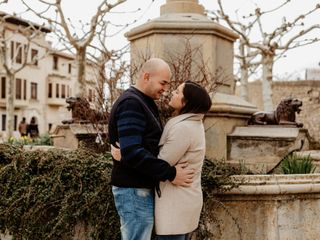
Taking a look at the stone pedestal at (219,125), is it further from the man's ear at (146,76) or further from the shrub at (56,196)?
the man's ear at (146,76)

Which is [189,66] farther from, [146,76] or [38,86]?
[38,86]

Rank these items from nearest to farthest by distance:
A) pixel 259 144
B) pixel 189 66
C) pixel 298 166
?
1. pixel 298 166
2. pixel 189 66
3. pixel 259 144

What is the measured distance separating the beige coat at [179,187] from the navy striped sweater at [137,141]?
0.31 feet

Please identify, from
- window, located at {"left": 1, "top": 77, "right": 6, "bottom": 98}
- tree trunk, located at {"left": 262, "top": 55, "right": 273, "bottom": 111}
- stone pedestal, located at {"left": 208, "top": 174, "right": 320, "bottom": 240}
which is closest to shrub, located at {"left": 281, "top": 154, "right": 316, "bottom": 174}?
stone pedestal, located at {"left": 208, "top": 174, "right": 320, "bottom": 240}

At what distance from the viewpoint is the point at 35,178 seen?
454 cm

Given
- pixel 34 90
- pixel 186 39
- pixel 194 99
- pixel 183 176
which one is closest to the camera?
pixel 183 176

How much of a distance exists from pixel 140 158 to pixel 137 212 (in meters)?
0.40

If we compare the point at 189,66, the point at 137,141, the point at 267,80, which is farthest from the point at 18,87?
the point at 137,141

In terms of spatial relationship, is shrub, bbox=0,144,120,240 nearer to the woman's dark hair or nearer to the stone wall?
the woman's dark hair

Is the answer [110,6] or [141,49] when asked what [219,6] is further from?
[141,49]

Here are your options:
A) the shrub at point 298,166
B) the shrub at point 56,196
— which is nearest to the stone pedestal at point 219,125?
the shrub at point 298,166

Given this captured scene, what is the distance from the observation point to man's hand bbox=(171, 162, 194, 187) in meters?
3.30

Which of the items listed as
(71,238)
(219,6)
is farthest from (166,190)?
(219,6)

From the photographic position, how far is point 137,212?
11.0 feet
